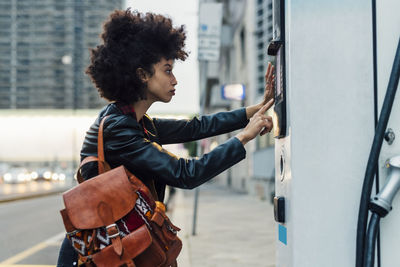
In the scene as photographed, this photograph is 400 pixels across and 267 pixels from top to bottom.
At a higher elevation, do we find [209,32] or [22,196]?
[209,32]

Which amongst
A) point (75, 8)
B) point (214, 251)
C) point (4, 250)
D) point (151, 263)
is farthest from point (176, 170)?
point (75, 8)

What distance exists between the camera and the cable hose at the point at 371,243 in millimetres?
1428

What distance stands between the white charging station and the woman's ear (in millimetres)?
591

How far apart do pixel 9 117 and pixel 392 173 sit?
217ft

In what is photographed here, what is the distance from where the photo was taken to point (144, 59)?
187 centimetres

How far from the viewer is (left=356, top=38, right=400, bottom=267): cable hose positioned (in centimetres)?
145

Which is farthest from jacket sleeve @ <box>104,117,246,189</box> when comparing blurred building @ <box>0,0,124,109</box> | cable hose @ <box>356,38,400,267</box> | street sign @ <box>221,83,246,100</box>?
blurred building @ <box>0,0,124,109</box>

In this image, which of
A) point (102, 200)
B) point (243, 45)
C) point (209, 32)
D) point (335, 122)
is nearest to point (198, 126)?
point (102, 200)

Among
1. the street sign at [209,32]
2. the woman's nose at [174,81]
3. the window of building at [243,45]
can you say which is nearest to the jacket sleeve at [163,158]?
the woman's nose at [174,81]

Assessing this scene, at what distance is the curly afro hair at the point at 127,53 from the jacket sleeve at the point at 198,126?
350mm

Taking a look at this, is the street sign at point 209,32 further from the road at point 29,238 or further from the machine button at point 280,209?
the machine button at point 280,209

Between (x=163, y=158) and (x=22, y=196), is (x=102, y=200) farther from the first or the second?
(x=22, y=196)

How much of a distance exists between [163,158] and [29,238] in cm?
757

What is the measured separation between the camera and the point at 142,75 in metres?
1.88
